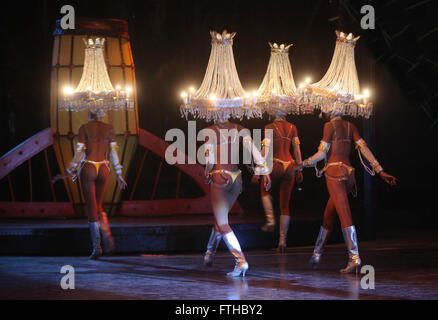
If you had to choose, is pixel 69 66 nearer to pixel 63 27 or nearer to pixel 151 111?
pixel 63 27

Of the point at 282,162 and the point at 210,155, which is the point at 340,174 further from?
the point at 282,162

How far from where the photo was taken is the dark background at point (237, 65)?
1098 cm

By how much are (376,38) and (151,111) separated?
5.19m

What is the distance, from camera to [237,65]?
37.3 feet

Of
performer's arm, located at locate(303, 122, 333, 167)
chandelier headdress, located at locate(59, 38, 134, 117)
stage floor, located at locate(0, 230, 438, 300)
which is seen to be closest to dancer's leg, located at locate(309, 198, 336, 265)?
stage floor, located at locate(0, 230, 438, 300)

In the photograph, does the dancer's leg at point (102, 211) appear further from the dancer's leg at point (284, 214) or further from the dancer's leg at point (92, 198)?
the dancer's leg at point (284, 214)

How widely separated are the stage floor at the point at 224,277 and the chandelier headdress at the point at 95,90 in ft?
6.65

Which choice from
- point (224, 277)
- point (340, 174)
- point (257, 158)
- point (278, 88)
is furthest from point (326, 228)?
point (278, 88)

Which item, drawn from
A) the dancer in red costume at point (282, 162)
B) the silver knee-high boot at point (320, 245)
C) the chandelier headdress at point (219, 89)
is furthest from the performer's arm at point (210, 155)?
the dancer in red costume at point (282, 162)

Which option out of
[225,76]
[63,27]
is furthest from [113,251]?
[63,27]

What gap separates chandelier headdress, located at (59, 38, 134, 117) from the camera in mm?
8449

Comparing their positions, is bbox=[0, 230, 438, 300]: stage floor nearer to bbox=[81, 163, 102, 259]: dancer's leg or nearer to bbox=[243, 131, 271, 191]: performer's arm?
bbox=[81, 163, 102, 259]: dancer's leg

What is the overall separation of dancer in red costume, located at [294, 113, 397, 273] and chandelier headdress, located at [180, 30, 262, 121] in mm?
884

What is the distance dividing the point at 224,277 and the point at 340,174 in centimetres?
146
